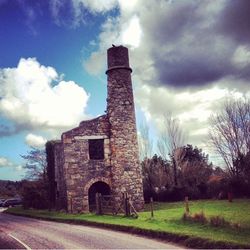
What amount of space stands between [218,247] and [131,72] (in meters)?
20.4

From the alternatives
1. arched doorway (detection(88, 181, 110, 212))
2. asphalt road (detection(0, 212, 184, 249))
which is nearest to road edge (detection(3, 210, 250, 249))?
asphalt road (detection(0, 212, 184, 249))

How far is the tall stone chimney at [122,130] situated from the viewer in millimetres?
28109

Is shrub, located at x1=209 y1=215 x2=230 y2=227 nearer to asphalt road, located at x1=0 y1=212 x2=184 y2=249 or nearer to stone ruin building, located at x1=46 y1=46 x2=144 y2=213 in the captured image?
asphalt road, located at x1=0 y1=212 x2=184 y2=249

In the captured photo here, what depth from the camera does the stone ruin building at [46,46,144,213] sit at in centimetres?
2775

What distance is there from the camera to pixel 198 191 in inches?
1371

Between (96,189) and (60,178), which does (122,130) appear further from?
(60,178)

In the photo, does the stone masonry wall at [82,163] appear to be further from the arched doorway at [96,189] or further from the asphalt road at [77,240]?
the asphalt road at [77,240]

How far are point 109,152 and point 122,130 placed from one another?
2.04 meters

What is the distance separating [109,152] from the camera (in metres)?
28.9

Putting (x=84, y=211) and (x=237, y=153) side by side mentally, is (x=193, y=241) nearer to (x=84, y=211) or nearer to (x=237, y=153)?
(x=84, y=211)

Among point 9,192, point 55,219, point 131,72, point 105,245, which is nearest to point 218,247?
point 105,245

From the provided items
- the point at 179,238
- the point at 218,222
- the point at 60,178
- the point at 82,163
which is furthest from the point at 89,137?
the point at 179,238

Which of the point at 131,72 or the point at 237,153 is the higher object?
the point at 131,72

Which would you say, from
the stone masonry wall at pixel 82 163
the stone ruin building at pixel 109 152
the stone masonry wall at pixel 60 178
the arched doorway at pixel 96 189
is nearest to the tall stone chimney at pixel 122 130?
the stone ruin building at pixel 109 152
